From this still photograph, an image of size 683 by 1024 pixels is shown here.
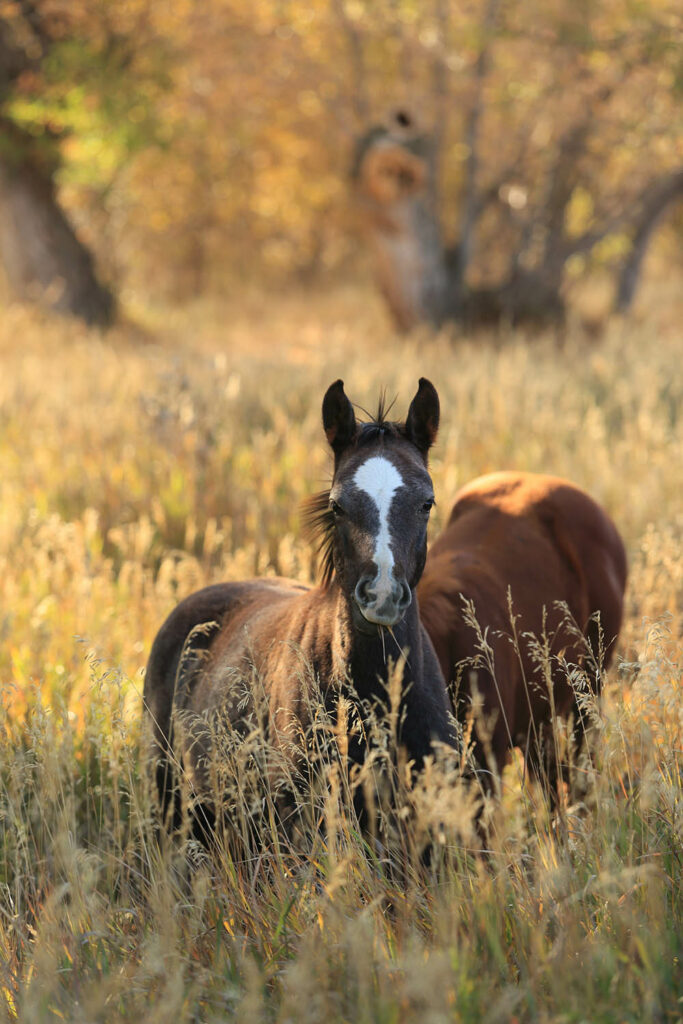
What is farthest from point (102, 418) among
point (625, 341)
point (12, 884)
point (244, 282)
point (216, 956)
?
point (244, 282)

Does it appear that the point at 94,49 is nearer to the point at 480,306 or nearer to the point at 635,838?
the point at 480,306

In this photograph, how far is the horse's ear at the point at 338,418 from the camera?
3166 mm

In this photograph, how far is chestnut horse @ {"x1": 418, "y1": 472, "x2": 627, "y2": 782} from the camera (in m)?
3.64

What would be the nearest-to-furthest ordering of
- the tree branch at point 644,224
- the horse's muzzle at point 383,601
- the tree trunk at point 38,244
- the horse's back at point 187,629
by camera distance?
the horse's muzzle at point 383,601 → the horse's back at point 187,629 → the tree branch at point 644,224 → the tree trunk at point 38,244

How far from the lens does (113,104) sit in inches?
496

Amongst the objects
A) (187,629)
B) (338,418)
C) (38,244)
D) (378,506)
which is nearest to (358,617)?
(378,506)

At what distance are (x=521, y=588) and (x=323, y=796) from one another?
167cm

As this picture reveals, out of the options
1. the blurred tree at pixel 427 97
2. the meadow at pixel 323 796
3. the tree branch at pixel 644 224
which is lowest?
the meadow at pixel 323 796

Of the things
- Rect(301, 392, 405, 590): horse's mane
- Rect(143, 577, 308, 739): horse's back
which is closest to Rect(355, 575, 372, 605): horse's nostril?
Rect(301, 392, 405, 590): horse's mane

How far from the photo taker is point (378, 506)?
2875 mm

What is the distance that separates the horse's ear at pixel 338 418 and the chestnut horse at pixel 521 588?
74 cm

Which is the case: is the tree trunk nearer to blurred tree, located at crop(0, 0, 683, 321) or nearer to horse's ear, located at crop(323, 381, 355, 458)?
blurred tree, located at crop(0, 0, 683, 321)

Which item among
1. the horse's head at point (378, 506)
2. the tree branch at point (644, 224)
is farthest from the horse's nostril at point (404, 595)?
the tree branch at point (644, 224)

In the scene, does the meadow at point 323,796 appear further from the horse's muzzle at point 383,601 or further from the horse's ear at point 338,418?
the horse's ear at point 338,418
